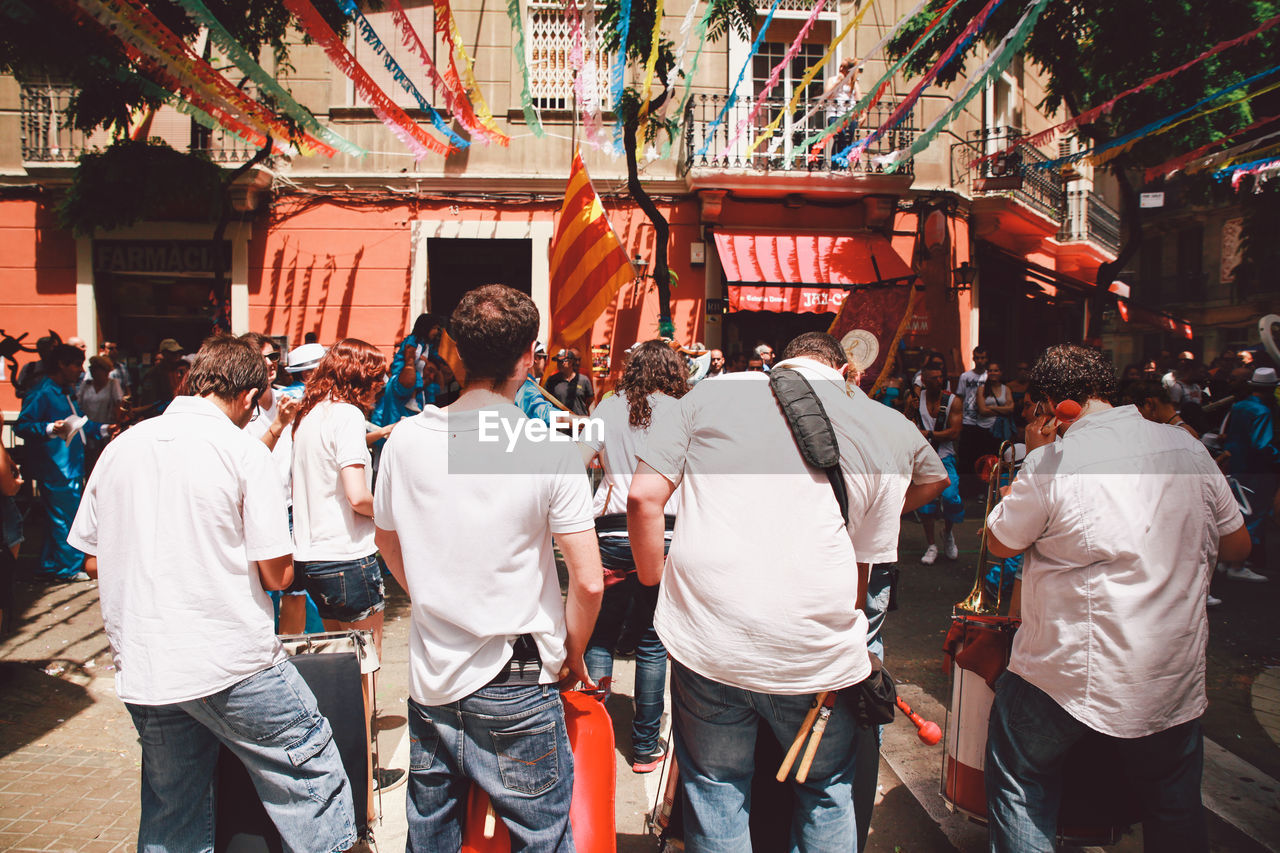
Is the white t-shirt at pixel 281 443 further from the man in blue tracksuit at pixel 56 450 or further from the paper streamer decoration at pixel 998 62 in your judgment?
the paper streamer decoration at pixel 998 62

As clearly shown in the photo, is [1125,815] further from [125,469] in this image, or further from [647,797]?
[125,469]

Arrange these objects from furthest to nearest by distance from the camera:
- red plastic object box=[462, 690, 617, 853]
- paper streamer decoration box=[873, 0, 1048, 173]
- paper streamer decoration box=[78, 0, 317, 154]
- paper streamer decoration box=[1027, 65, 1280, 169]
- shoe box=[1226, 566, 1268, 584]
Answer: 1. shoe box=[1226, 566, 1268, 584]
2. paper streamer decoration box=[1027, 65, 1280, 169]
3. paper streamer decoration box=[873, 0, 1048, 173]
4. paper streamer decoration box=[78, 0, 317, 154]
5. red plastic object box=[462, 690, 617, 853]

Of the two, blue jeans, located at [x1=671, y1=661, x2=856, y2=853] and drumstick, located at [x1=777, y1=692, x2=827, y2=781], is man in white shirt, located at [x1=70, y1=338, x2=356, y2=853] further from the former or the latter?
drumstick, located at [x1=777, y1=692, x2=827, y2=781]

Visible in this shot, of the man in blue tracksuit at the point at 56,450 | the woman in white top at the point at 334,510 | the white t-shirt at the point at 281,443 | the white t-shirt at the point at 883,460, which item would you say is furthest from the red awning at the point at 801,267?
the white t-shirt at the point at 883,460

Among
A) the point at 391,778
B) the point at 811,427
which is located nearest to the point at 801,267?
the point at 391,778

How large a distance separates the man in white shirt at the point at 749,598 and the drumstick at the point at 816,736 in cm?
4

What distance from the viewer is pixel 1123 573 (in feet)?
7.38

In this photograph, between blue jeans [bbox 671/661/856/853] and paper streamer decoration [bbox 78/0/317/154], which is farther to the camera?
paper streamer decoration [bbox 78/0/317/154]

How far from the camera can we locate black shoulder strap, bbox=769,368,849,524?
81.6 inches

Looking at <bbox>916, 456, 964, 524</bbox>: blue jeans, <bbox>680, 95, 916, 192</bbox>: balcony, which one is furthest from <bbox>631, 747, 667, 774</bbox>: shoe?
<bbox>680, 95, 916, 192</bbox>: balcony

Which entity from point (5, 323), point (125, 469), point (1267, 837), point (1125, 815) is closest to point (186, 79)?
point (125, 469)

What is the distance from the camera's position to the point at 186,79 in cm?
511

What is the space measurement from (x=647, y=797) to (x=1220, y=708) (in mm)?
3239

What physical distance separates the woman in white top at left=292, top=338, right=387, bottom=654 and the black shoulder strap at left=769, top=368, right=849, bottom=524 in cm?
184
